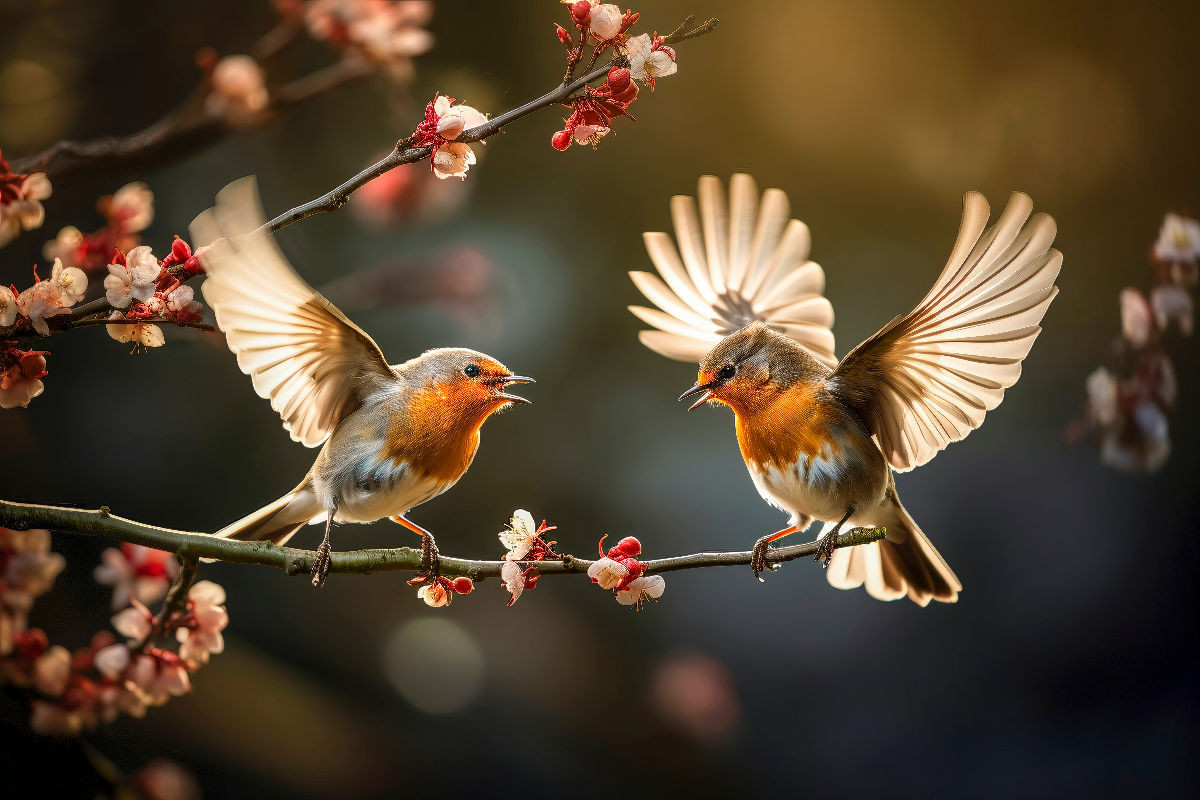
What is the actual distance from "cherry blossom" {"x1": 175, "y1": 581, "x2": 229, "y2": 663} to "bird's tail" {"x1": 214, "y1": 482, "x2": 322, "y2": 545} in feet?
0.34

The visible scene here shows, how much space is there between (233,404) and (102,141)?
1.01ft

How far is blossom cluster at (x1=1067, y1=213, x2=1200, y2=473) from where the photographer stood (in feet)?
3.77

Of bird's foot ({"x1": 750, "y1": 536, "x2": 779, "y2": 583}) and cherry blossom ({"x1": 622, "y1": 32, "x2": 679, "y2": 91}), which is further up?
cherry blossom ({"x1": 622, "y1": 32, "x2": 679, "y2": 91})

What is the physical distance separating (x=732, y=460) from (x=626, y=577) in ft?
2.18

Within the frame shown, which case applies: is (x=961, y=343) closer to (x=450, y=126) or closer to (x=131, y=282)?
(x=450, y=126)

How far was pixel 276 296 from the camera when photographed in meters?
0.62

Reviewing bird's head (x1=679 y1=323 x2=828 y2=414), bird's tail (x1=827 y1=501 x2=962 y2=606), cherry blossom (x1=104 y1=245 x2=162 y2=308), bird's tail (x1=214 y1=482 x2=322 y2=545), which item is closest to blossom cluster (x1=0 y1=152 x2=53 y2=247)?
cherry blossom (x1=104 y1=245 x2=162 y2=308)

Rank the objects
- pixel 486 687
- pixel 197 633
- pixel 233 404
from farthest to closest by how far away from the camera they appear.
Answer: pixel 486 687
pixel 233 404
pixel 197 633

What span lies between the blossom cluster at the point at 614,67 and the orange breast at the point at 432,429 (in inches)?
9.7

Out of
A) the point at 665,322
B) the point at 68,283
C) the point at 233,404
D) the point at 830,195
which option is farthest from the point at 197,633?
the point at 830,195

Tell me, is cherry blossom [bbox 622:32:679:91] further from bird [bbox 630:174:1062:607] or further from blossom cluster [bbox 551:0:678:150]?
bird [bbox 630:174:1062:607]

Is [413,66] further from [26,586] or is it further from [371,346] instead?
[26,586]

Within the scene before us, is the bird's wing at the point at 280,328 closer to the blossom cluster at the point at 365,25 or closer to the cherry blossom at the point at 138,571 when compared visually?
the cherry blossom at the point at 138,571

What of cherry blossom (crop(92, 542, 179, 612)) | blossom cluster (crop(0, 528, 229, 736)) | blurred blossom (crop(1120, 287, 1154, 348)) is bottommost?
blossom cluster (crop(0, 528, 229, 736))
